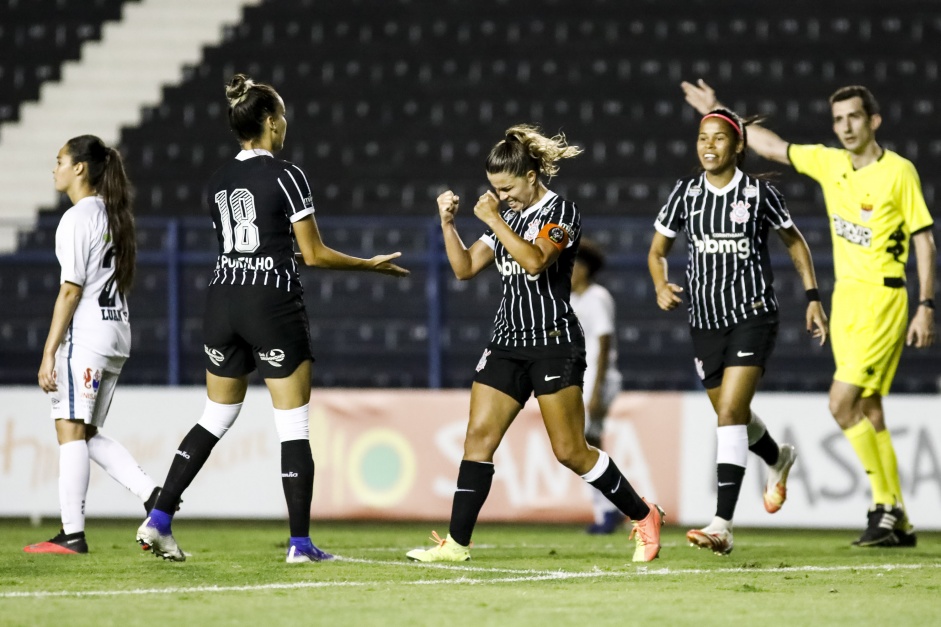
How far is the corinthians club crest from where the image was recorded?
6699 millimetres

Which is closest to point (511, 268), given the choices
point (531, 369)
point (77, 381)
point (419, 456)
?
point (531, 369)

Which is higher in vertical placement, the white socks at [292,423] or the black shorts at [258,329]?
the black shorts at [258,329]

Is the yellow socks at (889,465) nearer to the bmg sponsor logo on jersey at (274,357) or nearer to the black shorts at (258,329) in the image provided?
the black shorts at (258,329)

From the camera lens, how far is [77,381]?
678 centimetres

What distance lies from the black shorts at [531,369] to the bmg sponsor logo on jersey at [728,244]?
2.87 feet

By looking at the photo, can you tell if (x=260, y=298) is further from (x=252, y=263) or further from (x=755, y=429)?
(x=755, y=429)

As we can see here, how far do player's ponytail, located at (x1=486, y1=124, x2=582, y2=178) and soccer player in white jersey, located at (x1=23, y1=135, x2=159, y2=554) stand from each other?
72.6 inches

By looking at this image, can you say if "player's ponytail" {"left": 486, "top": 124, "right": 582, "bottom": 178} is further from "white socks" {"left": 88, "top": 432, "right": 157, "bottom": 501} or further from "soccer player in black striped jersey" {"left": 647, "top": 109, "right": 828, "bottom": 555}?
"white socks" {"left": 88, "top": 432, "right": 157, "bottom": 501}

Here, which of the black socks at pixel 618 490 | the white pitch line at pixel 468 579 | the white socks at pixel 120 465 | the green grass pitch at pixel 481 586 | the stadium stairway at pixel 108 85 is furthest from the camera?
the stadium stairway at pixel 108 85

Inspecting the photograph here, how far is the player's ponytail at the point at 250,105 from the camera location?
243 inches

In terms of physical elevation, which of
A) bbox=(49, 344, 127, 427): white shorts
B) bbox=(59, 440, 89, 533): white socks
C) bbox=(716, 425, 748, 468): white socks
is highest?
bbox=(49, 344, 127, 427): white shorts

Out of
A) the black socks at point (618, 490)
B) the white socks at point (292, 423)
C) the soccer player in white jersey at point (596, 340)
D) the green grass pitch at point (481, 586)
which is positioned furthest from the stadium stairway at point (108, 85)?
the black socks at point (618, 490)

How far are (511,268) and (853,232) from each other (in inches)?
84.2

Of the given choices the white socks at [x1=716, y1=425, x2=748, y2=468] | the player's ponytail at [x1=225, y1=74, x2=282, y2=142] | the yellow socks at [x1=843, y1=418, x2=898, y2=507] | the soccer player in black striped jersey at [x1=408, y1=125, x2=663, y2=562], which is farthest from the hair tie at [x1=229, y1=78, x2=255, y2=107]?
the yellow socks at [x1=843, y1=418, x2=898, y2=507]
